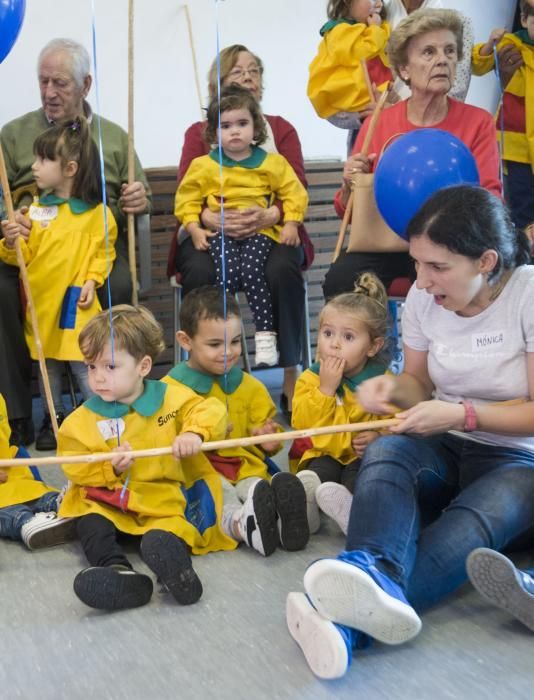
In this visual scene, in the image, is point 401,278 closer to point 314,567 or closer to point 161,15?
point 314,567

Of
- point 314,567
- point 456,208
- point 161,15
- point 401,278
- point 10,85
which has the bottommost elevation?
point 314,567

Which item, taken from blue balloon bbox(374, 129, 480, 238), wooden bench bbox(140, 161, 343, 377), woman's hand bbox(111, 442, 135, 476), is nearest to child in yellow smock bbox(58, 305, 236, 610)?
woman's hand bbox(111, 442, 135, 476)

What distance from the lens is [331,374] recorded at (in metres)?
2.02

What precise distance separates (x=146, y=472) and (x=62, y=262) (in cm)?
94

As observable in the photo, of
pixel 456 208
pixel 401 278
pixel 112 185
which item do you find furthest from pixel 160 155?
pixel 456 208

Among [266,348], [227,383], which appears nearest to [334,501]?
[227,383]

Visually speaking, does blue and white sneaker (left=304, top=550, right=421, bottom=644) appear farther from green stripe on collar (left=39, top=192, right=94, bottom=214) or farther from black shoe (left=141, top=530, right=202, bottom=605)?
green stripe on collar (left=39, top=192, right=94, bottom=214)

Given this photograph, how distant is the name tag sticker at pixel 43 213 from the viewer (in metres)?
2.59

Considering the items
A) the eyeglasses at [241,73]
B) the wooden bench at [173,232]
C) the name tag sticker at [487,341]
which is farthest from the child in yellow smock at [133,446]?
the wooden bench at [173,232]

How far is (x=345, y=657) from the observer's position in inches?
50.6

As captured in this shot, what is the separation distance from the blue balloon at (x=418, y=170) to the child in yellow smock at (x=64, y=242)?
2.84 feet

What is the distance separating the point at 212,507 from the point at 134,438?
0.72 feet

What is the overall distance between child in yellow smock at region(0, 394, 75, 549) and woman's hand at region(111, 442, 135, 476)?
0.22m

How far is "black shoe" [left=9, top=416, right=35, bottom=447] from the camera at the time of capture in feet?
8.59
